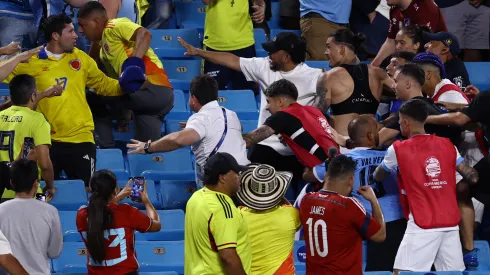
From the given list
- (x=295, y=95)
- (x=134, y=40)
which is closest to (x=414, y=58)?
(x=295, y=95)

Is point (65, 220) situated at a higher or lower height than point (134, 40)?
lower

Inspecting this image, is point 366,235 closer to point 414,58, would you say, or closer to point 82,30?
point 414,58

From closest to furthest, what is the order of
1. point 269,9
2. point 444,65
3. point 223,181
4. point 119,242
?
point 223,181 < point 119,242 < point 444,65 < point 269,9

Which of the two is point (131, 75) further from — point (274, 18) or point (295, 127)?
point (274, 18)

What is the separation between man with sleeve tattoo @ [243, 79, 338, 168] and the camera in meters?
8.23

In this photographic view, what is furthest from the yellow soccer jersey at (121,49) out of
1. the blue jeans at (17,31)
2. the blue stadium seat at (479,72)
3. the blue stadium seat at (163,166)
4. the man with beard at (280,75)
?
the blue stadium seat at (479,72)

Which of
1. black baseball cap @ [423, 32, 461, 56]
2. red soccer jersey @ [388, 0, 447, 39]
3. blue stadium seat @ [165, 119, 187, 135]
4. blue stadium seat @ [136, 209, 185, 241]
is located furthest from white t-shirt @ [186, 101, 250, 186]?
red soccer jersey @ [388, 0, 447, 39]

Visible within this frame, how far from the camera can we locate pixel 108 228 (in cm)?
695

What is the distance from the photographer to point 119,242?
6973 mm

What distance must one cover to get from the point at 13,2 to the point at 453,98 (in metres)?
3.97

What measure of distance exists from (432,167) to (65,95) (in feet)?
9.54

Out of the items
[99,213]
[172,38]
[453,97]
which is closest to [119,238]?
[99,213]

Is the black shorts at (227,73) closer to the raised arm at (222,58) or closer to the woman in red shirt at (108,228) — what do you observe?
the raised arm at (222,58)

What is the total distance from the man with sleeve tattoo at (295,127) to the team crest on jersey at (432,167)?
2.69ft
